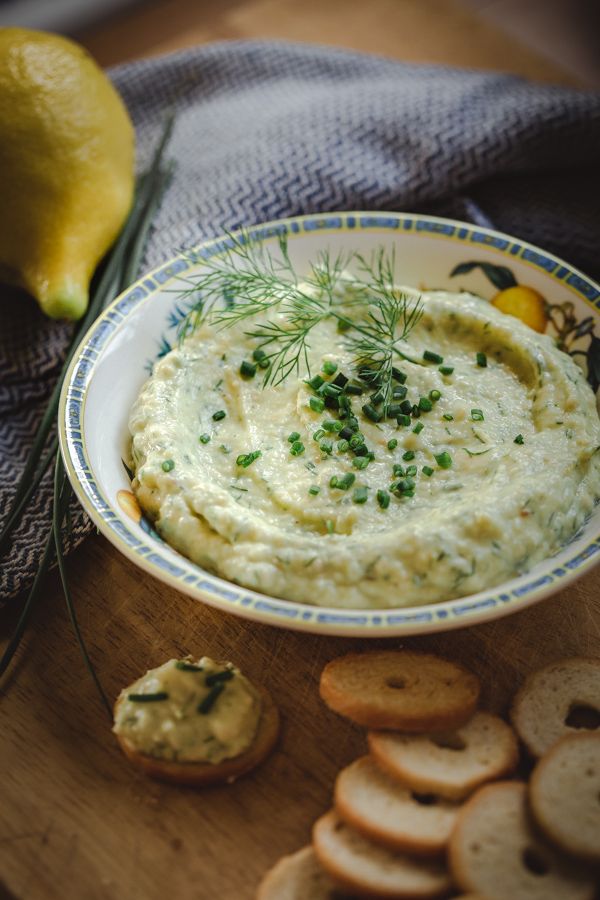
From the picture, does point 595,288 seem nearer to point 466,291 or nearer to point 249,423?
point 466,291

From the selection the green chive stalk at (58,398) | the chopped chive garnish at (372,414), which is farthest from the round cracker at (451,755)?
the chopped chive garnish at (372,414)

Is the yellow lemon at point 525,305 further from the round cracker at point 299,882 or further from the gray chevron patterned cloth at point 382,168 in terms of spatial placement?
the round cracker at point 299,882

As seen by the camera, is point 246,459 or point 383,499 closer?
point 383,499

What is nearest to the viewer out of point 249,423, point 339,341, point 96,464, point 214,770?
point 214,770

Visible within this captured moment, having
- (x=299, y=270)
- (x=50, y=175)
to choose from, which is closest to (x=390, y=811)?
(x=299, y=270)

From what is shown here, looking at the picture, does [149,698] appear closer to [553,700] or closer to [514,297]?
[553,700]

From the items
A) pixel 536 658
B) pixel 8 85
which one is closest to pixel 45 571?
pixel 536 658
